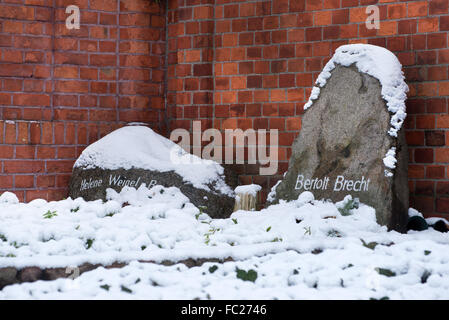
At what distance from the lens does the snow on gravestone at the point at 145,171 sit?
5172 millimetres

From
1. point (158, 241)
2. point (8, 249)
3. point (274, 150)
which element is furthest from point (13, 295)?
point (274, 150)

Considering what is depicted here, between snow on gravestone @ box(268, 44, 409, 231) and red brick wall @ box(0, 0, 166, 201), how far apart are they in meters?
1.91

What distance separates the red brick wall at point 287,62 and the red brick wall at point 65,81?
0.25 meters

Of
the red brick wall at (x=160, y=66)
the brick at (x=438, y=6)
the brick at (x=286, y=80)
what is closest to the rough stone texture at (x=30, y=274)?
the red brick wall at (x=160, y=66)

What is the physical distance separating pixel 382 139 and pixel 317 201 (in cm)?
63

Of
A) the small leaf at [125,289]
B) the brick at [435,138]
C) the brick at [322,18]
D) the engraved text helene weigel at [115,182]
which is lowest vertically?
the small leaf at [125,289]

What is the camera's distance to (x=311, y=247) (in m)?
3.55

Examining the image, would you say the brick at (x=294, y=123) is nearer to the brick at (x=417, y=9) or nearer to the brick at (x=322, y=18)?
the brick at (x=322, y=18)

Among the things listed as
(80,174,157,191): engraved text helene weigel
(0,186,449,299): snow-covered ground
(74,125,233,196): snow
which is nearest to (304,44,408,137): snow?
(0,186,449,299): snow-covered ground

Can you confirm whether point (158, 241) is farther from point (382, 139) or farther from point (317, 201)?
point (382, 139)

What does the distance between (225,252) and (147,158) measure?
2169 mm

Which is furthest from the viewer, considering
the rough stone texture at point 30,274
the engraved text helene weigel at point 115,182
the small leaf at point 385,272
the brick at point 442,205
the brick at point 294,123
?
the brick at point 294,123

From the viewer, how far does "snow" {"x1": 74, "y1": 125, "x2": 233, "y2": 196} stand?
5.29 metres
